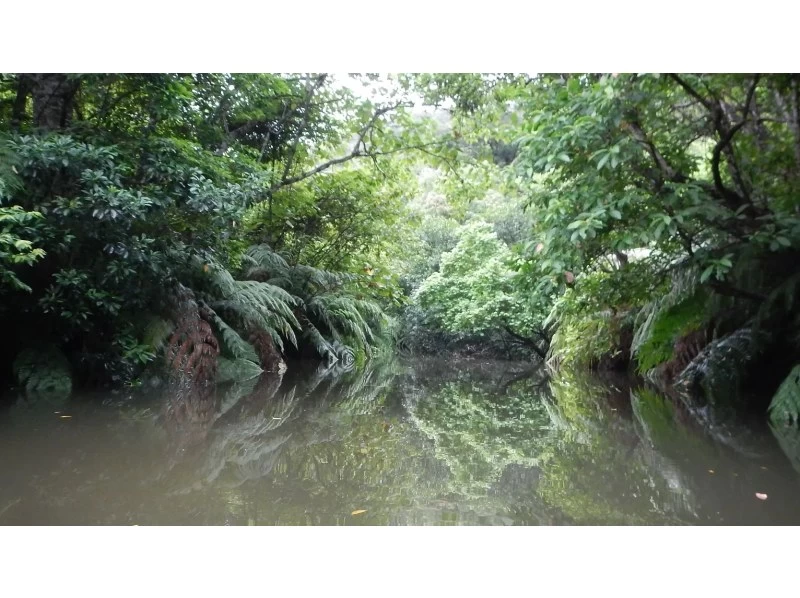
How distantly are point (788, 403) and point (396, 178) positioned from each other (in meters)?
5.33

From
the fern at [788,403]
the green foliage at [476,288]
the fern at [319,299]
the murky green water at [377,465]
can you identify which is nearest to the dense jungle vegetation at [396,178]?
the fern at [788,403]

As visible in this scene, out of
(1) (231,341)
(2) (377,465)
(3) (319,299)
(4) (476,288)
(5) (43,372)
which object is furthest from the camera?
(4) (476,288)

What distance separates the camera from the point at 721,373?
13.0 ft

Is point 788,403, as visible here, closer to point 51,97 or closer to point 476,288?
point 51,97

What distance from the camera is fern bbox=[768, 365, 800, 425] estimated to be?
3020 mm

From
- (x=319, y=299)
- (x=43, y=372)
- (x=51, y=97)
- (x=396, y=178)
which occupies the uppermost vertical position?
(x=396, y=178)

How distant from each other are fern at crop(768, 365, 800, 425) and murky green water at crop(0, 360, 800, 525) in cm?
21

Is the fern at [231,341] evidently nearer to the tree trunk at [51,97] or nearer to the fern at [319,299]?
the fern at [319,299]

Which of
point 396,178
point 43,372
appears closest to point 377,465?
point 43,372

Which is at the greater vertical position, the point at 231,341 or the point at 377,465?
the point at 377,465

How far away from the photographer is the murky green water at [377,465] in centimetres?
164

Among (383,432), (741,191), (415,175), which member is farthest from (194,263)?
(741,191)

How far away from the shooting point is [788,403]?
305cm

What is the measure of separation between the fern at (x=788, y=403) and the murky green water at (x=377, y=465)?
8.4 inches
